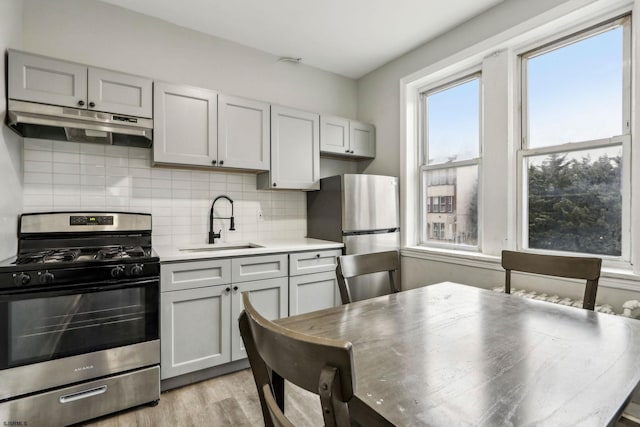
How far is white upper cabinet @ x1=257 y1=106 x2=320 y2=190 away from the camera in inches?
111

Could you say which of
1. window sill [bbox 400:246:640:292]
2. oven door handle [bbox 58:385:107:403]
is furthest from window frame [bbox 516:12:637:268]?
oven door handle [bbox 58:385:107:403]

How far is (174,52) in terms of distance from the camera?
2.65 meters

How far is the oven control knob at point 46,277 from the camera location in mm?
1610

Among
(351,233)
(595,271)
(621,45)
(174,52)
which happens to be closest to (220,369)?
(351,233)

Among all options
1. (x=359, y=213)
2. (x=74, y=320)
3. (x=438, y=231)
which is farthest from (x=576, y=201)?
(x=74, y=320)

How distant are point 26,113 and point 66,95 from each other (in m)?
0.24

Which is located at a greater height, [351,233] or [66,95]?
[66,95]

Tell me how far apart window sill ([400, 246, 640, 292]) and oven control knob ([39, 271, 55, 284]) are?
273cm

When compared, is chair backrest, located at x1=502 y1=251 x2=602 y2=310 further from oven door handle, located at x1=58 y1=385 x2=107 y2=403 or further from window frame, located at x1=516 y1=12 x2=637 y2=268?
oven door handle, located at x1=58 y1=385 x2=107 y2=403

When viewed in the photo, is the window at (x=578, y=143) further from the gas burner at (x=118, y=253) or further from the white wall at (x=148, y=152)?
the gas burner at (x=118, y=253)

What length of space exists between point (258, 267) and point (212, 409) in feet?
3.08

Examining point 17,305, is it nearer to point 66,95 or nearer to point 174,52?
point 66,95

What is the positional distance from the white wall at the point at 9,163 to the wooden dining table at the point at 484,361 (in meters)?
1.86

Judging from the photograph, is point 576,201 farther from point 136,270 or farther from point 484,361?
point 136,270
